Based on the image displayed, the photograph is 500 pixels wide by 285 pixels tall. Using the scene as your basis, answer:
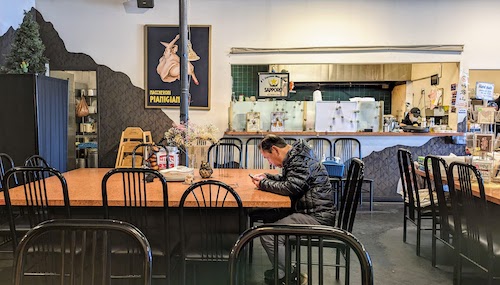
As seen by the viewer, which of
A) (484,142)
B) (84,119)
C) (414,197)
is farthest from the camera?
(84,119)

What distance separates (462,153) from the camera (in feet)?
18.1

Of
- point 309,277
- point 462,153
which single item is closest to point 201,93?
point 462,153

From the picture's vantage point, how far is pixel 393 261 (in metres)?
3.34

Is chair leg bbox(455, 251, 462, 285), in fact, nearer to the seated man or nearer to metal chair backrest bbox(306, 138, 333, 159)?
the seated man

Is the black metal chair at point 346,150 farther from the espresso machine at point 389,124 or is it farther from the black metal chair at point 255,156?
the black metal chair at point 255,156

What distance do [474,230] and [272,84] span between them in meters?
3.79

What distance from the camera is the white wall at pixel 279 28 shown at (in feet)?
18.1

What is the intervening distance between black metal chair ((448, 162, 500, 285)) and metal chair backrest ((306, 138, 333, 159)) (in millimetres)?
2683

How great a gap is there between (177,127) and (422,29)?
4382 mm

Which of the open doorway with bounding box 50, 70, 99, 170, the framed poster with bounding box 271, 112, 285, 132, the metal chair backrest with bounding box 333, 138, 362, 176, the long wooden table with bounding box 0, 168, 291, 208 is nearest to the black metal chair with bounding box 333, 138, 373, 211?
the metal chair backrest with bounding box 333, 138, 362, 176

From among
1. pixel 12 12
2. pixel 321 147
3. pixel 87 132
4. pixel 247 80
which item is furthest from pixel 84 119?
pixel 321 147

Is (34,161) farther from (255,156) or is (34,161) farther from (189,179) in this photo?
(255,156)

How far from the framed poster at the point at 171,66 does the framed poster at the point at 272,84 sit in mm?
855

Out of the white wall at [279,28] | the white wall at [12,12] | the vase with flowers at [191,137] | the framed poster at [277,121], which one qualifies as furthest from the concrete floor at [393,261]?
the white wall at [12,12]
